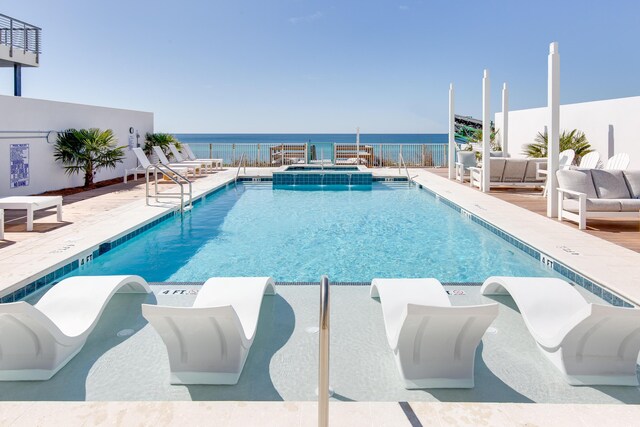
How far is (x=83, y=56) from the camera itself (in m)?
21.6

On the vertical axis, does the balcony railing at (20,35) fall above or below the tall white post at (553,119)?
above

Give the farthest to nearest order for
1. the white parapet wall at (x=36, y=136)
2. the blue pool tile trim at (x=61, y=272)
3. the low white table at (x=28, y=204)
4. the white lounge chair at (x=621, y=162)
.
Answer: the white parapet wall at (x=36, y=136), the white lounge chair at (x=621, y=162), the low white table at (x=28, y=204), the blue pool tile trim at (x=61, y=272)

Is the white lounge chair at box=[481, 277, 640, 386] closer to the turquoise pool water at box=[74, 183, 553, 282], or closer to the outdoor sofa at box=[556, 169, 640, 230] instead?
the turquoise pool water at box=[74, 183, 553, 282]

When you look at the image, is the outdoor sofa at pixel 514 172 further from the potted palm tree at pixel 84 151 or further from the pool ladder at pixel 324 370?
the pool ladder at pixel 324 370

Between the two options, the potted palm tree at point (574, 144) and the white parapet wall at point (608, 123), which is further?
the potted palm tree at point (574, 144)

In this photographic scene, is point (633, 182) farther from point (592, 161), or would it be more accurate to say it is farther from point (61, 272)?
point (61, 272)

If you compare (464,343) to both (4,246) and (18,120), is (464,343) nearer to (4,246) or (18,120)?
(4,246)

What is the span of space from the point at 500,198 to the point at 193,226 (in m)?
5.55

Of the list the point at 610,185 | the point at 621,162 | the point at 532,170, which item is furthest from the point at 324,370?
the point at 532,170

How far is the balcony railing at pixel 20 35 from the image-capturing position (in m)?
14.0

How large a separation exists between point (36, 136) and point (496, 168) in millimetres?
9221

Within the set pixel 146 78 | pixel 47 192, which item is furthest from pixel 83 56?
pixel 47 192

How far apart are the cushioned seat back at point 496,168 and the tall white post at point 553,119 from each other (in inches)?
125

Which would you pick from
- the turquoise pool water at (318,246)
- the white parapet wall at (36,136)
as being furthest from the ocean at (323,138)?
the turquoise pool water at (318,246)
